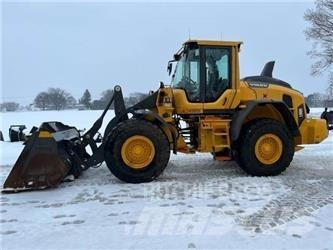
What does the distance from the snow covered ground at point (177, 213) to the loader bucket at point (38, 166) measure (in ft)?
0.57

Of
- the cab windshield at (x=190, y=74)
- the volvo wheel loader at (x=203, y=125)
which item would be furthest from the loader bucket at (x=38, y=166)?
the cab windshield at (x=190, y=74)

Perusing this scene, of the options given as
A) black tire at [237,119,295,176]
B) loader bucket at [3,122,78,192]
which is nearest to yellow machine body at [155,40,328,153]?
black tire at [237,119,295,176]

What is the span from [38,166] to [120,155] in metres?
1.40

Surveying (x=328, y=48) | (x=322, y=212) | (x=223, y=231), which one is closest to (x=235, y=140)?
(x=322, y=212)

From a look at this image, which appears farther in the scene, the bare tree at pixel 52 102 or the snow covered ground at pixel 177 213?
the bare tree at pixel 52 102

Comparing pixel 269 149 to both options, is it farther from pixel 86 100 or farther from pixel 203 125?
pixel 86 100

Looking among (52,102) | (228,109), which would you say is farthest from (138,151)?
(52,102)

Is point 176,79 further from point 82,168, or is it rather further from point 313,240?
point 313,240

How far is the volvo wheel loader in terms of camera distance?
729cm

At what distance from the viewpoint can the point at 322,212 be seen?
5402mm

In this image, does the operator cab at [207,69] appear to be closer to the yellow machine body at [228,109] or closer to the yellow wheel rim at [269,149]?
the yellow machine body at [228,109]

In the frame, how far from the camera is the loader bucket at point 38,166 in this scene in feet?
21.4

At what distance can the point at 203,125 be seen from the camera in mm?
7961

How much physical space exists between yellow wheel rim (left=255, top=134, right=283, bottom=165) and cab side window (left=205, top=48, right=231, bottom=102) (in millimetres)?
1242
